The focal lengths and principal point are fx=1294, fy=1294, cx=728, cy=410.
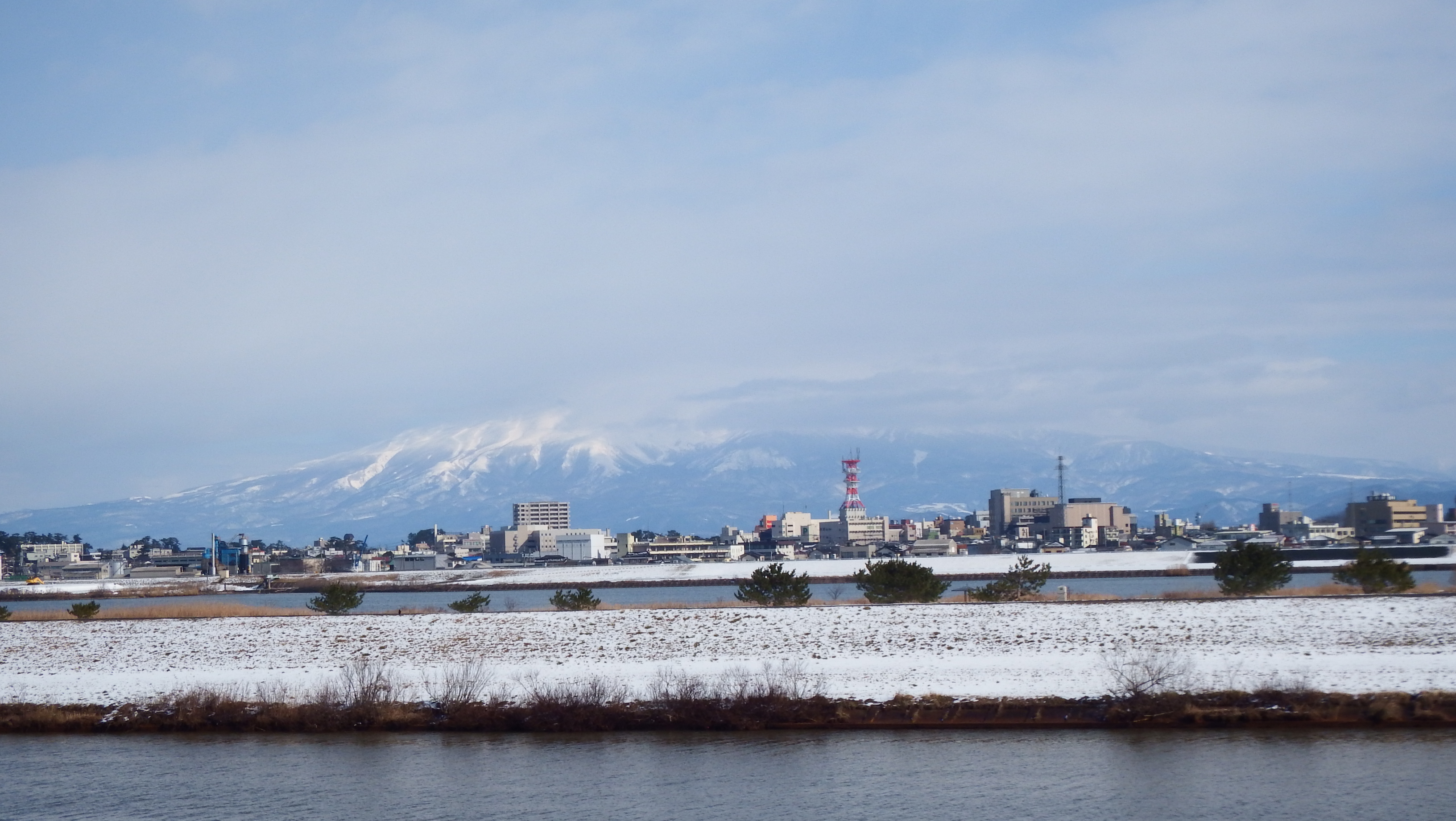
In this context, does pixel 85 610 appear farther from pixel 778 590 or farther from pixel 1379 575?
pixel 1379 575

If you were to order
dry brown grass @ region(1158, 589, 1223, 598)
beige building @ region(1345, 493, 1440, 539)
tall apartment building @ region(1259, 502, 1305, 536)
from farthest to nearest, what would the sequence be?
tall apartment building @ region(1259, 502, 1305, 536) → beige building @ region(1345, 493, 1440, 539) → dry brown grass @ region(1158, 589, 1223, 598)

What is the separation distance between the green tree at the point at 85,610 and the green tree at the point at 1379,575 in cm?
4133

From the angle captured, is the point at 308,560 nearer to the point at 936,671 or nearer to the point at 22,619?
the point at 22,619

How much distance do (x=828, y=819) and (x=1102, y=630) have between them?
612 inches

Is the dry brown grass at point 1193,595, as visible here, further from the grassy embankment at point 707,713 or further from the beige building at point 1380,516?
the beige building at point 1380,516

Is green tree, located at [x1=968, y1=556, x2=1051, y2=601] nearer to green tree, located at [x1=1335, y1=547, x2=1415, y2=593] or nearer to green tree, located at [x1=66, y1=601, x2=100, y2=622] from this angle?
green tree, located at [x1=1335, y1=547, x2=1415, y2=593]

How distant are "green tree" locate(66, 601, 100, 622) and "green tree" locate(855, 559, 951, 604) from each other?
89.4 feet

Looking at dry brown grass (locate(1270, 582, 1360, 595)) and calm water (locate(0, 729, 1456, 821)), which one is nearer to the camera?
calm water (locate(0, 729, 1456, 821))

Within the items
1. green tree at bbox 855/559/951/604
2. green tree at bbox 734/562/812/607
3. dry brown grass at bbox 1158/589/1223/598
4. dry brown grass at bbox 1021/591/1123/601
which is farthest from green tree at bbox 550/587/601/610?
dry brown grass at bbox 1158/589/1223/598

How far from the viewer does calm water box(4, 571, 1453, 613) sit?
2685 inches

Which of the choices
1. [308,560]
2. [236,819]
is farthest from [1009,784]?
[308,560]

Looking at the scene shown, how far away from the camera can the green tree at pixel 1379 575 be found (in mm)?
36531

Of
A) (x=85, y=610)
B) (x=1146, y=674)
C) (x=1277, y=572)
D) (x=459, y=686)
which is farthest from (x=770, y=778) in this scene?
(x=85, y=610)

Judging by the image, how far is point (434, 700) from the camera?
28.6m
